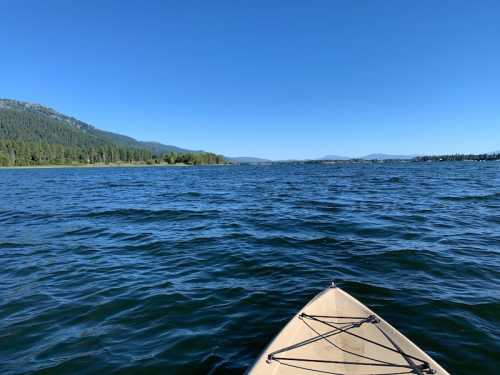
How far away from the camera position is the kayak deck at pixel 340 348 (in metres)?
4.53

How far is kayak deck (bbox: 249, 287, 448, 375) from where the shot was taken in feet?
14.9

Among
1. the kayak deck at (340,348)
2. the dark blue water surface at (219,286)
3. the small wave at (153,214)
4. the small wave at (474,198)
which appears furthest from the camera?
the small wave at (474,198)

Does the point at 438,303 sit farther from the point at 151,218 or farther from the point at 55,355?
the point at 151,218

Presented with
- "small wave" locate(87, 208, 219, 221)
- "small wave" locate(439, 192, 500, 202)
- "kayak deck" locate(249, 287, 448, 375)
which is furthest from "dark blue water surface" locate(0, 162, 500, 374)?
"small wave" locate(439, 192, 500, 202)

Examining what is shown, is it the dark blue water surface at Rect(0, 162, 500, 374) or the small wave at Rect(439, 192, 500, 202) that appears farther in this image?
the small wave at Rect(439, 192, 500, 202)

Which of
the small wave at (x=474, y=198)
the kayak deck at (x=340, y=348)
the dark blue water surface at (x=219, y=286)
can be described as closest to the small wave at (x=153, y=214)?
the dark blue water surface at (x=219, y=286)

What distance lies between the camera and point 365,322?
5688 millimetres

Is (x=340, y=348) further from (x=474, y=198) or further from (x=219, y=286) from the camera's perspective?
(x=474, y=198)

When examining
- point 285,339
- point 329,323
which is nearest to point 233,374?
point 285,339

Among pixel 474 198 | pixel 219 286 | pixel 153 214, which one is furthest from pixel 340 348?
pixel 474 198

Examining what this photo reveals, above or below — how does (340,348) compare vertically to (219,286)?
above

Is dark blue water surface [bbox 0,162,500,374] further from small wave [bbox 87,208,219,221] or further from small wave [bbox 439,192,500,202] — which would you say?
small wave [bbox 439,192,500,202]

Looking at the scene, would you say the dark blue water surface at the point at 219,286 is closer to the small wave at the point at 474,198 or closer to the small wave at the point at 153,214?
the small wave at the point at 153,214

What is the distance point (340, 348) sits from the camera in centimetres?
517
